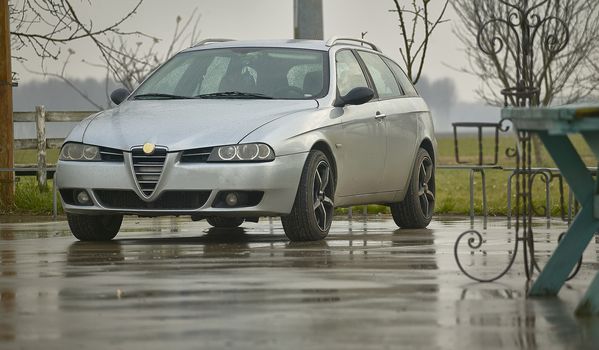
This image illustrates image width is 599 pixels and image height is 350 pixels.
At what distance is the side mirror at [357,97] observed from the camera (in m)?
14.8

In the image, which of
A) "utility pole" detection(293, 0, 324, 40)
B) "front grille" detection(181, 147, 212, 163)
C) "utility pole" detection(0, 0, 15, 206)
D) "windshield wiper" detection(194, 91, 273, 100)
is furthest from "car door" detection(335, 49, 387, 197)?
"utility pole" detection(0, 0, 15, 206)

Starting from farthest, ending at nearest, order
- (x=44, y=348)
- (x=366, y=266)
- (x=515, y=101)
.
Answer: (x=366, y=266)
(x=515, y=101)
(x=44, y=348)

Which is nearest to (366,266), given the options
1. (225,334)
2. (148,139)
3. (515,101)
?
(515,101)

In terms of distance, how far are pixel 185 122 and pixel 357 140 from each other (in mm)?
1988

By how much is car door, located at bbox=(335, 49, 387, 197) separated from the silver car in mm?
15

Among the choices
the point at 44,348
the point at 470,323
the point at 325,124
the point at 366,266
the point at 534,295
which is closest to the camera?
the point at 44,348

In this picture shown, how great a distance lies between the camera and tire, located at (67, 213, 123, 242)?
1453 cm

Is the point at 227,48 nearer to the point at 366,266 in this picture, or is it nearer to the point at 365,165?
the point at 365,165

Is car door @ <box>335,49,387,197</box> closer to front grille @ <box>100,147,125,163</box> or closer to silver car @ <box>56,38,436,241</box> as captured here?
silver car @ <box>56,38,436,241</box>

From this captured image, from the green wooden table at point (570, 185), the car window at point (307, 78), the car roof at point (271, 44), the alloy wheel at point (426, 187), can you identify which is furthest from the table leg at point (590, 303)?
the alloy wheel at point (426, 187)

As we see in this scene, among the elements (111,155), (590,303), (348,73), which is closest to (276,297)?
(590,303)

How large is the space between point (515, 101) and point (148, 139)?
421 centimetres

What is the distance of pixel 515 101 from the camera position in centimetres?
1017

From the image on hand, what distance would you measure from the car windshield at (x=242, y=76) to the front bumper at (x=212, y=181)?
134 cm
